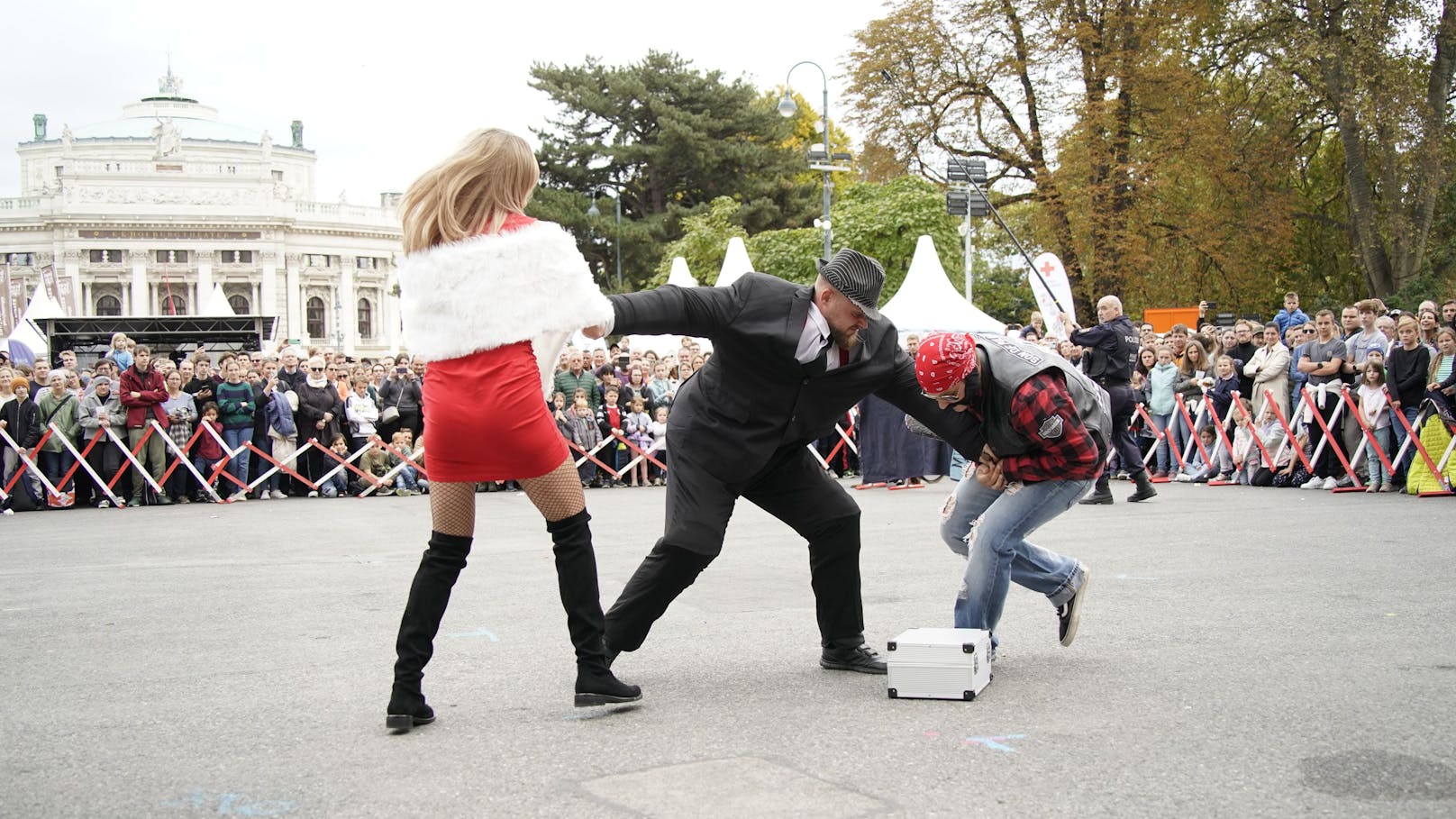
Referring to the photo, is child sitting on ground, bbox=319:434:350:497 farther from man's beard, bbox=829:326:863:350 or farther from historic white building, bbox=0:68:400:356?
historic white building, bbox=0:68:400:356

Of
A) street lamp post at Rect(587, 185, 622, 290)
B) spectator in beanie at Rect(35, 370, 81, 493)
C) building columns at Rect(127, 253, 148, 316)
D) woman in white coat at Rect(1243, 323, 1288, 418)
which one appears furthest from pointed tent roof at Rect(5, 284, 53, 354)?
building columns at Rect(127, 253, 148, 316)

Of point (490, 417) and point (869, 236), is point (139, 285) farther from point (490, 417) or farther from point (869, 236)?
point (490, 417)

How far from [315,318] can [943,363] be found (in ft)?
419

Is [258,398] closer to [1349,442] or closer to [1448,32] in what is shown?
[1349,442]

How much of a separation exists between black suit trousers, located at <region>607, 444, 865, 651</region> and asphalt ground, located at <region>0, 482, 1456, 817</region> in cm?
28

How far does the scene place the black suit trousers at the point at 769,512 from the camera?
509cm

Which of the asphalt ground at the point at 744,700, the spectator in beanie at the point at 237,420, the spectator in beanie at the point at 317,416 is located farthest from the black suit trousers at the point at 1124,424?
the spectator in beanie at the point at 237,420

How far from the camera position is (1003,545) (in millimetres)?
5359

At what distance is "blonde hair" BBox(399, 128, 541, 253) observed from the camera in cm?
Answer: 452

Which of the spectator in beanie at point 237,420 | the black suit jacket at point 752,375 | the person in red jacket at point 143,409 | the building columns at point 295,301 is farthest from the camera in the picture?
the building columns at point 295,301

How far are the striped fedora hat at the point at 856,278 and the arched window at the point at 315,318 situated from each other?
12563 centimetres

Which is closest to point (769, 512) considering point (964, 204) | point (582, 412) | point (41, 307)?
point (582, 412)

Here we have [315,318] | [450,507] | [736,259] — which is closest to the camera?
[450,507]

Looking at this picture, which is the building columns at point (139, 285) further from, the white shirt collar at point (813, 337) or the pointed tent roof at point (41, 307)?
the white shirt collar at point (813, 337)
